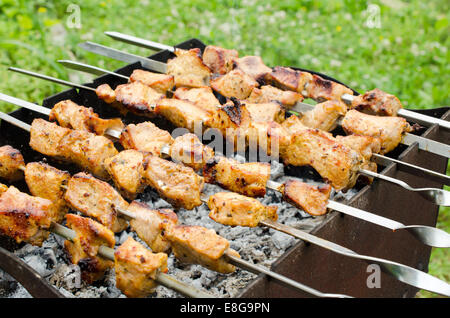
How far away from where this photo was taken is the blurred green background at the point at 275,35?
5.86 m

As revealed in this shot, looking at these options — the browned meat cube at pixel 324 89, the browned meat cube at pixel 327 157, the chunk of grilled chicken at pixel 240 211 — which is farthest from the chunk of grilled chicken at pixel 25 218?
the browned meat cube at pixel 324 89

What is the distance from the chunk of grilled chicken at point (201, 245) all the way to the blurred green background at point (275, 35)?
365 cm

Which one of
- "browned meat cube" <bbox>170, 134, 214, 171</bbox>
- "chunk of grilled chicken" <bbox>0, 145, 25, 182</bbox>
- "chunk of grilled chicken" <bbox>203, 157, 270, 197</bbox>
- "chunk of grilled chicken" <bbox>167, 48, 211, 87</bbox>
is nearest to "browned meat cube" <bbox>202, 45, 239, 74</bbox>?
"chunk of grilled chicken" <bbox>167, 48, 211, 87</bbox>

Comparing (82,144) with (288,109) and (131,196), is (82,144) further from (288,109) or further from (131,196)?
(288,109)

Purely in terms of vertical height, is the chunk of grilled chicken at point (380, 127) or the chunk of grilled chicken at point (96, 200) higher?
the chunk of grilled chicken at point (380, 127)

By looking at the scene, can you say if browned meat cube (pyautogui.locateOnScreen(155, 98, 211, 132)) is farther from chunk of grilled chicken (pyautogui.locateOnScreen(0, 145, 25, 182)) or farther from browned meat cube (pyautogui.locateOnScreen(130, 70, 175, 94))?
chunk of grilled chicken (pyautogui.locateOnScreen(0, 145, 25, 182))

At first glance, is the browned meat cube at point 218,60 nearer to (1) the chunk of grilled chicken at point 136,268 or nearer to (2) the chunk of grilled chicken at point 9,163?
(2) the chunk of grilled chicken at point 9,163

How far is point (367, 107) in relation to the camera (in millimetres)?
3158

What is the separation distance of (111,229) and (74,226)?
20 centimetres

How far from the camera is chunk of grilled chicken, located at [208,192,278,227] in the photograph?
239 centimetres

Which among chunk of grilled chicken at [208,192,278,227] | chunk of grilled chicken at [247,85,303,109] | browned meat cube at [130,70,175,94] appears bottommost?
chunk of grilled chicken at [208,192,278,227]

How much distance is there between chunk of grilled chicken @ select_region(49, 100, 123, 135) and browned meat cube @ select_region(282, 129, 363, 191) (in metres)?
1.15

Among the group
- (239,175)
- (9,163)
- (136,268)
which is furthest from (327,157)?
(9,163)
